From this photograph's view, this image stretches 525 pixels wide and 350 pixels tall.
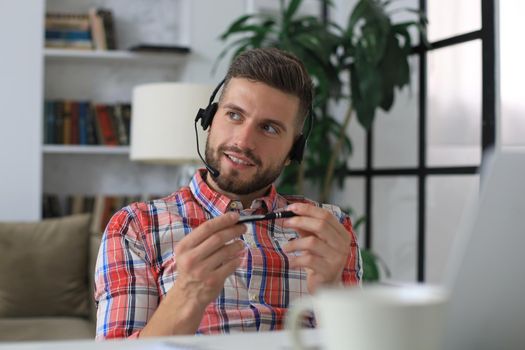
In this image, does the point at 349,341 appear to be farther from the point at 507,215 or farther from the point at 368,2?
the point at 368,2

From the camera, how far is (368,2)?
10.7ft

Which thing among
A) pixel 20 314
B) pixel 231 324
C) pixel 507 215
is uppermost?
pixel 507 215

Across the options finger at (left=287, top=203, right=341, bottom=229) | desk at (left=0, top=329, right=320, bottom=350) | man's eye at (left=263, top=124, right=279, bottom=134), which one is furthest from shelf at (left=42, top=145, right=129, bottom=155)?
desk at (left=0, top=329, right=320, bottom=350)

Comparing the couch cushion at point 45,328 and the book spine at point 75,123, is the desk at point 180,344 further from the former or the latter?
the book spine at point 75,123

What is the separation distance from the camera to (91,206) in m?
4.07

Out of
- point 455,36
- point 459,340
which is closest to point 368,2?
point 455,36

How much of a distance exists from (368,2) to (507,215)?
2695mm

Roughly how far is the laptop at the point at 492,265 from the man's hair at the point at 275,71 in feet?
2.84

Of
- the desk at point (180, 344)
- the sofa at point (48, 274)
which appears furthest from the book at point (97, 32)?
the desk at point (180, 344)

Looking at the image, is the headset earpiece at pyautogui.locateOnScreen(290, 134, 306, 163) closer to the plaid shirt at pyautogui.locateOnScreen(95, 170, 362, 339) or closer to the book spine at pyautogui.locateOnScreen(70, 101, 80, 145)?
the plaid shirt at pyautogui.locateOnScreen(95, 170, 362, 339)

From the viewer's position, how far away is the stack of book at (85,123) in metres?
3.95

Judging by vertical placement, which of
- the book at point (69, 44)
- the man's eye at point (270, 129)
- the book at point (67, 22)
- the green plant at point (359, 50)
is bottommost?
the man's eye at point (270, 129)

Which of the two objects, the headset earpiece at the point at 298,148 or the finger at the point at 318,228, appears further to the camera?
the headset earpiece at the point at 298,148

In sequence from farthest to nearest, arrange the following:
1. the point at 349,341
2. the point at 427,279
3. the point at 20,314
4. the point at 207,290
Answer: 1. the point at 427,279
2. the point at 20,314
3. the point at 207,290
4. the point at 349,341
